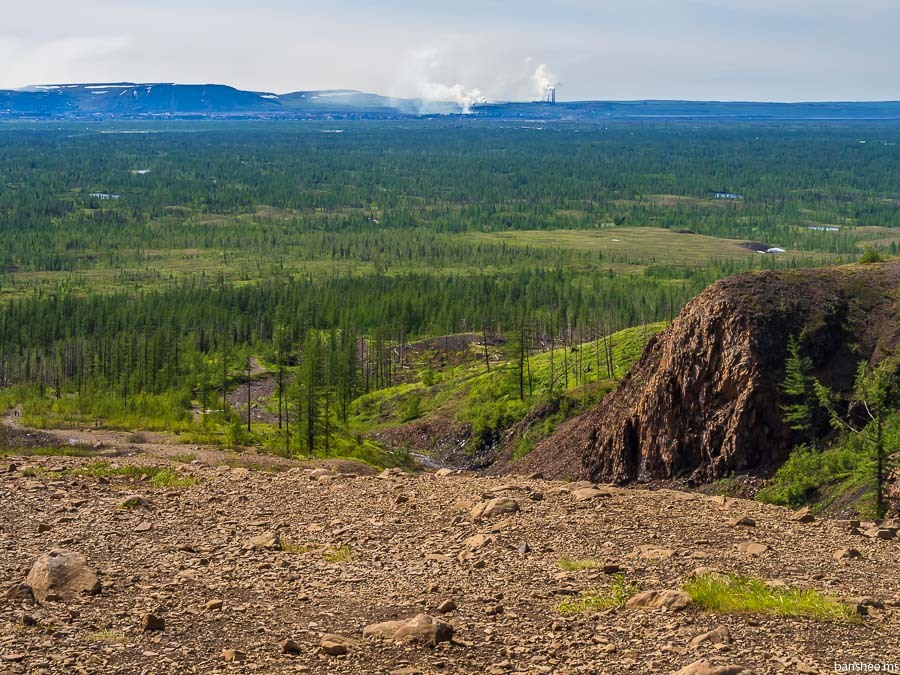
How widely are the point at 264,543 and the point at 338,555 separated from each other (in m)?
1.46

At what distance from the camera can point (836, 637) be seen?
13867mm

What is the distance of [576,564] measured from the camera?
685 inches

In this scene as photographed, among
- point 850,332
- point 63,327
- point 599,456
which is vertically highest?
point 850,332

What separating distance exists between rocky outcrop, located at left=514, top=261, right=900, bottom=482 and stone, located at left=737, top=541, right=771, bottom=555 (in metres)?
17.9

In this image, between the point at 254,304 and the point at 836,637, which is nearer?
the point at 836,637

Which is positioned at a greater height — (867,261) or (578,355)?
(867,261)

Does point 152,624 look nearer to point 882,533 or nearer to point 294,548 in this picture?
point 294,548

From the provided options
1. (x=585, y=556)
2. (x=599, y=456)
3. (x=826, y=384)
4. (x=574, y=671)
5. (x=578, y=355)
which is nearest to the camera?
(x=574, y=671)

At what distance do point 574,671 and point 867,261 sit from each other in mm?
37735

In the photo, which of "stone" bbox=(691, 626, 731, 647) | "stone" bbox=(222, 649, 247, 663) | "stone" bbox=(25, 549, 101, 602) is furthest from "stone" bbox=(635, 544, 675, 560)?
"stone" bbox=(25, 549, 101, 602)

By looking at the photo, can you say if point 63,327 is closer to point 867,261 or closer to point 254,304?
point 254,304

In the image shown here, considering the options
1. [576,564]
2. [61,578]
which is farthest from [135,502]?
[576,564]

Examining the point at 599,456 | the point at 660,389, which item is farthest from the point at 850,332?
the point at 599,456

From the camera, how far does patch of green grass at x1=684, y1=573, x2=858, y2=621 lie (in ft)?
48.4
